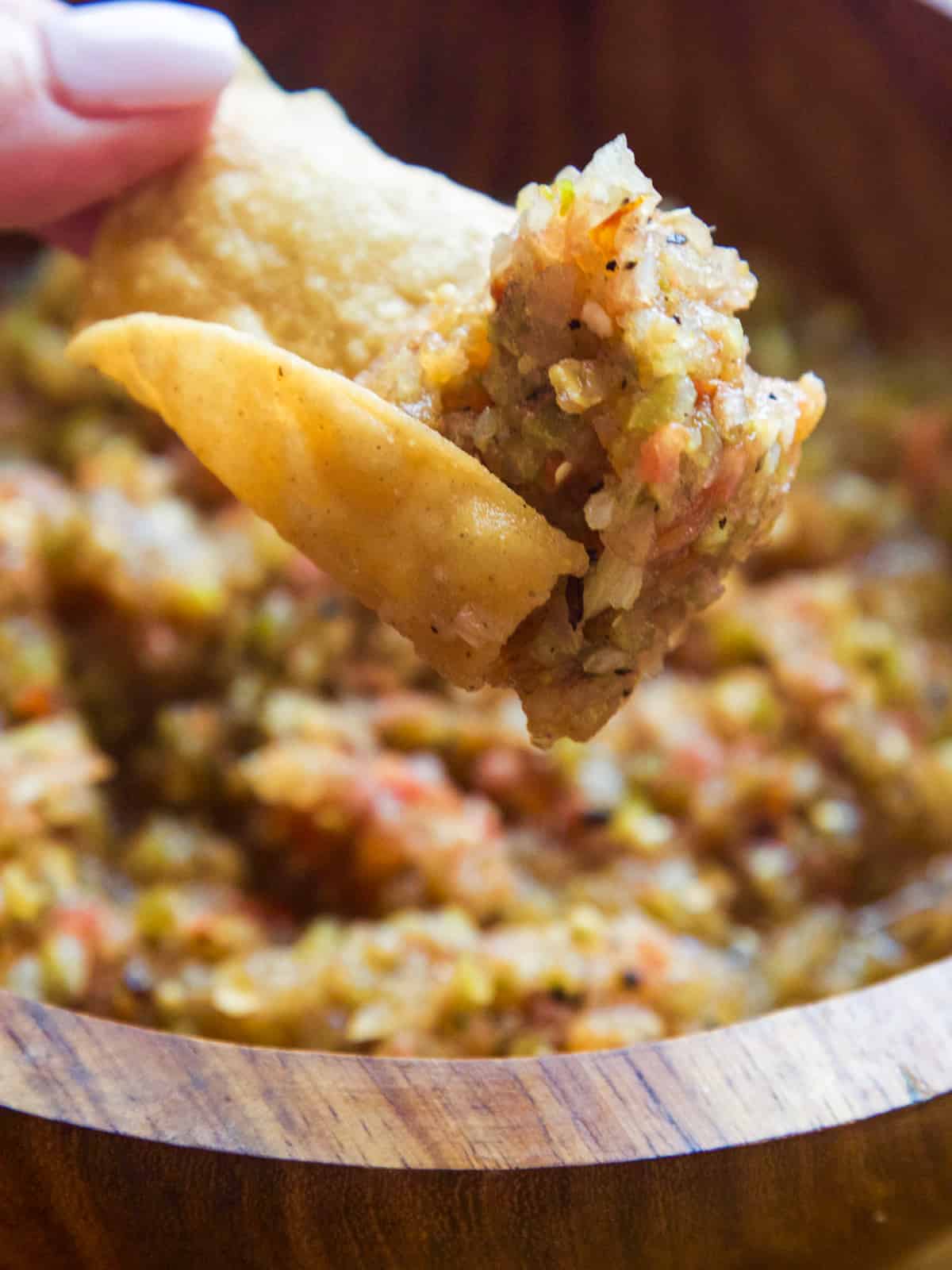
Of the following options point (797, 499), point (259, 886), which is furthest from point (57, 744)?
point (797, 499)

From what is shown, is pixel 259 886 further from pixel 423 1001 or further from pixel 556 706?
pixel 556 706

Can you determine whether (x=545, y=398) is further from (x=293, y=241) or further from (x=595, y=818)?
(x=595, y=818)

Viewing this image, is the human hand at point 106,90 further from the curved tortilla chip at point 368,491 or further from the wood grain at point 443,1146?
the wood grain at point 443,1146

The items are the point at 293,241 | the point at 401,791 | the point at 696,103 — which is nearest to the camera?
the point at 293,241

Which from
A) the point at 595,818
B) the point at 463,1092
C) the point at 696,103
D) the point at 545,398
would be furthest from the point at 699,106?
the point at 463,1092

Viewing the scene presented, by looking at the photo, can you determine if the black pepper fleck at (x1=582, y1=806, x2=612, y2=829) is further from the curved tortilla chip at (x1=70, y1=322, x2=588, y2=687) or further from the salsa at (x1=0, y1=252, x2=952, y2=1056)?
the curved tortilla chip at (x1=70, y1=322, x2=588, y2=687)

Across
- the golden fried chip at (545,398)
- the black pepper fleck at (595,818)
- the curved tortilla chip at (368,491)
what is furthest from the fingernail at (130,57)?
the black pepper fleck at (595,818)
